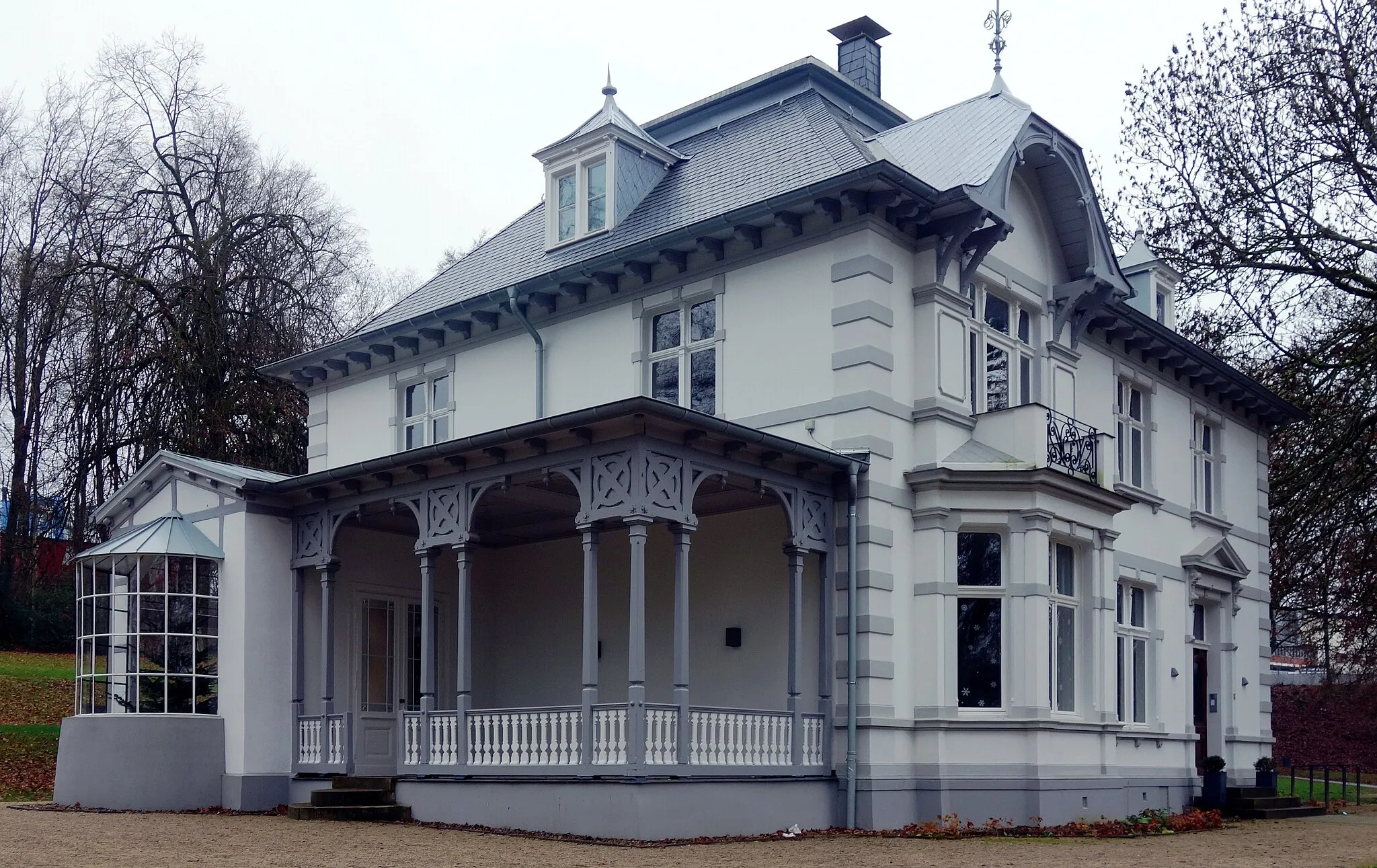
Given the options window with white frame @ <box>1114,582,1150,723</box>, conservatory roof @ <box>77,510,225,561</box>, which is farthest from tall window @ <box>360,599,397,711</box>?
window with white frame @ <box>1114,582,1150,723</box>

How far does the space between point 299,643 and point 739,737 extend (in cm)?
623

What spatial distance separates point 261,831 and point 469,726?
251cm

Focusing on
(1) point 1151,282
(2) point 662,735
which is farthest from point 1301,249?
(2) point 662,735

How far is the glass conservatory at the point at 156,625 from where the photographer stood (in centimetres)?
1708

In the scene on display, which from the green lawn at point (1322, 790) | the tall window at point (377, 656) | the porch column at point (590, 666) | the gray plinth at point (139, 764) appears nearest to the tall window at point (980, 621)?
the porch column at point (590, 666)

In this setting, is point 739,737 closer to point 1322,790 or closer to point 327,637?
point 327,637

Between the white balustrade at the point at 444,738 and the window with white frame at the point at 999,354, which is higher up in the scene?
the window with white frame at the point at 999,354

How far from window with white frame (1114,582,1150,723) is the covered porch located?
17.3 feet

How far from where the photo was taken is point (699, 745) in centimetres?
1376

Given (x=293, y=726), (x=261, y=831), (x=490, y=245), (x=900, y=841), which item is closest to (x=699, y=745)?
(x=900, y=841)

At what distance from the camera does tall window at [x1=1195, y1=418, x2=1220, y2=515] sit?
22.5 metres

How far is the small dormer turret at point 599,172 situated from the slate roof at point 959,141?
10.7ft

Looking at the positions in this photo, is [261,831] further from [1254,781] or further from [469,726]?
[1254,781]

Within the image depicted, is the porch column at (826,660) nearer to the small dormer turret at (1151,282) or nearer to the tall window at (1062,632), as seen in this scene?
the tall window at (1062,632)
